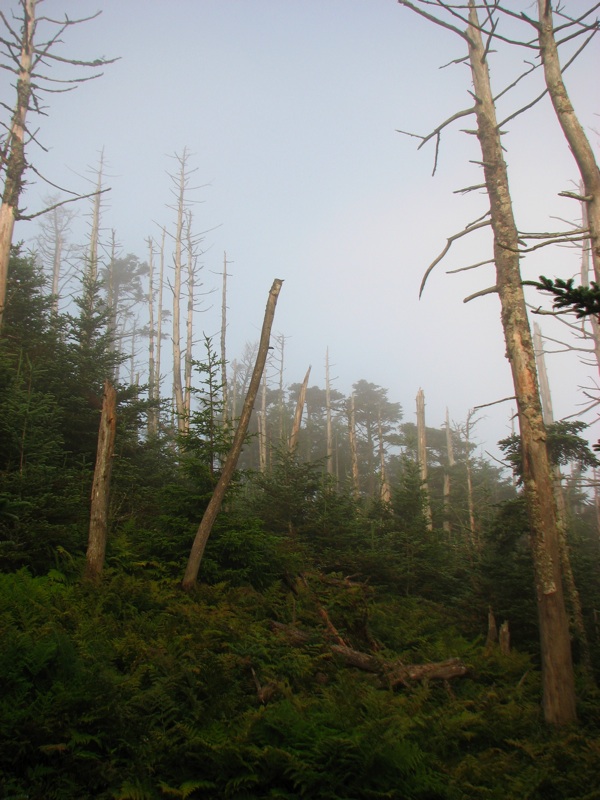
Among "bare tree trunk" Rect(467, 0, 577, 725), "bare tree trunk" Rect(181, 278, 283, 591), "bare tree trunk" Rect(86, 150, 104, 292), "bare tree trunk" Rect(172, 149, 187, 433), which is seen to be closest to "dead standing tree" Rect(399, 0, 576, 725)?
"bare tree trunk" Rect(467, 0, 577, 725)

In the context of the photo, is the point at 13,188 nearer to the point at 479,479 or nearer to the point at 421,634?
the point at 421,634

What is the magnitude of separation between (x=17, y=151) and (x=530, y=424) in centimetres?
1272

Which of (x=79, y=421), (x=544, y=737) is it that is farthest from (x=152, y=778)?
(x=79, y=421)

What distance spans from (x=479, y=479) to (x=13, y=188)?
2708cm

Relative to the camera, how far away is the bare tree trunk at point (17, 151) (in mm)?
10914

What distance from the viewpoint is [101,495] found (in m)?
8.08

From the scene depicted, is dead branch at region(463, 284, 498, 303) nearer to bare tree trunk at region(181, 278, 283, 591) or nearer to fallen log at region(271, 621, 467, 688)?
bare tree trunk at region(181, 278, 283, 591)

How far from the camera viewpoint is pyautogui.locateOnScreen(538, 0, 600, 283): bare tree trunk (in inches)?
250

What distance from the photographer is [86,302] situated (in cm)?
1449

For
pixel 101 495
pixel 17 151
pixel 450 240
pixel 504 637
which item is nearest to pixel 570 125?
pixel 450 240

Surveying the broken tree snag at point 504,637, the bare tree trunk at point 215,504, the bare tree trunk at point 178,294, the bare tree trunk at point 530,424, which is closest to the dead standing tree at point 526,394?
the bare tree trunk at point 530,424

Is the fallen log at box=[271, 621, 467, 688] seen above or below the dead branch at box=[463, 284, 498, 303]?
below

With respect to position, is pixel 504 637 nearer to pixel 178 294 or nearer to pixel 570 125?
pixel 570 125

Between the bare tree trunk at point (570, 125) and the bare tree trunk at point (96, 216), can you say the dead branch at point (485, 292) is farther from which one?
the bare tree trunk at point (96, 216)
